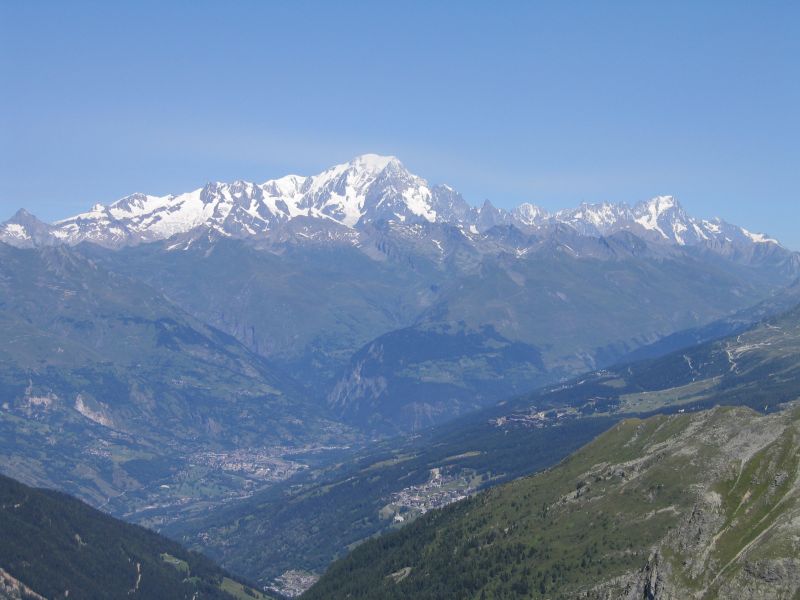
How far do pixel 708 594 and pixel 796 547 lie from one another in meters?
17.3

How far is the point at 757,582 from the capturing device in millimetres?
193750

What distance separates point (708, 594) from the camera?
7810 inches

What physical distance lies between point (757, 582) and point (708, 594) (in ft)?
30.1

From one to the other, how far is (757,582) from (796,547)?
937cm

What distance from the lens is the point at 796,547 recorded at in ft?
641
